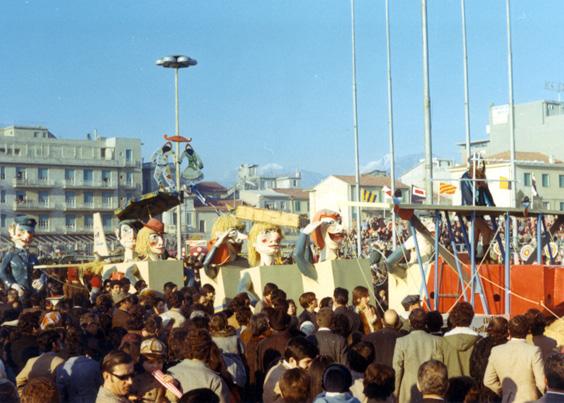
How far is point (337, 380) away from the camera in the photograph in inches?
266

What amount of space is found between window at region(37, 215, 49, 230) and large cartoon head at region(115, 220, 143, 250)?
60260 mm

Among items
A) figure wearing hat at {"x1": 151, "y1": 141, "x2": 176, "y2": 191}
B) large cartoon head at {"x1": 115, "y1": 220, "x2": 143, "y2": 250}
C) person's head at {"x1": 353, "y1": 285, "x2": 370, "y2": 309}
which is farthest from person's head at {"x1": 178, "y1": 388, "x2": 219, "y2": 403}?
figure wearing hat at {"x1": 151, "y1": 141, "x2": 176, "y2": 191}

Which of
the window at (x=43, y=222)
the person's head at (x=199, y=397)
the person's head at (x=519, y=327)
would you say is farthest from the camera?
the window at (x=43, y=222)

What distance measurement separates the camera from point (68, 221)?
85.8m

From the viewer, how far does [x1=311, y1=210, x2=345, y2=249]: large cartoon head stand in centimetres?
1919

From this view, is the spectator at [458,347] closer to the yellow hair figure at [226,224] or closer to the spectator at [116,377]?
the spectator at [116,377]

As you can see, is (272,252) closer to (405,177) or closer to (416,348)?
(416,348)

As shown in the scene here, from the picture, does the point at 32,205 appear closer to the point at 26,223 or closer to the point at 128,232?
the point at 128,232

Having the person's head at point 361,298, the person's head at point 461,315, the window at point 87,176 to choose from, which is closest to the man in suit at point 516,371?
the person's head at point 461,315

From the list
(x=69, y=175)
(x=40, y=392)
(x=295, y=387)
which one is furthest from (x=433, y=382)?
(x=69, y=175)

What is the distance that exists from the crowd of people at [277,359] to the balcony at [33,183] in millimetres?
74238

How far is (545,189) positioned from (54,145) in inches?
1678

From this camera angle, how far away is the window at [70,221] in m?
85.4

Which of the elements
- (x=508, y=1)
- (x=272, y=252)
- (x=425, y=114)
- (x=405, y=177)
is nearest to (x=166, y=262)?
(x=272, y=252)
